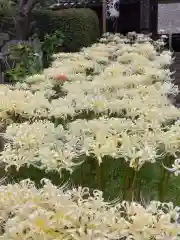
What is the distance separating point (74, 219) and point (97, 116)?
170 centimetres

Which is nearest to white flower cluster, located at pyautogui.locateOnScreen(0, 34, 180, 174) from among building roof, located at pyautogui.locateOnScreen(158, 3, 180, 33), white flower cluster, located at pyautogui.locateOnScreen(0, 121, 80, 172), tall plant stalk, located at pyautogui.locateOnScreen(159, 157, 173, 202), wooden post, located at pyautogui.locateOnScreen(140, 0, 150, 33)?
white flower cluster, located at pyautogui.locateOnScreen(0, 121, 80, 172)

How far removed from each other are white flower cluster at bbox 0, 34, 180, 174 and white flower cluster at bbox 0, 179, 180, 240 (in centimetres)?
53

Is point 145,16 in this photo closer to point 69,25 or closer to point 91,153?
point 69,25

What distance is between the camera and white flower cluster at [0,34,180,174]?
6.57 feet

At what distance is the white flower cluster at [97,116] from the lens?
78.9 inches

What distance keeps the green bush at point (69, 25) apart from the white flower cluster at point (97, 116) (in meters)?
5.24

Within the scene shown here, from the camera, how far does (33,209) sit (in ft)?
4.29

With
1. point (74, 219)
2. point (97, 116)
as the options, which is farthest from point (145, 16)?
point (74, 219)

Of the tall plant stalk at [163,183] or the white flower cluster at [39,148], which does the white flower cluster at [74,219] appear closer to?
the white flower cluster at [39,148]

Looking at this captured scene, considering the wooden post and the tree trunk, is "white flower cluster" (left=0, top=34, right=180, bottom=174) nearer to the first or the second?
the tree trunk

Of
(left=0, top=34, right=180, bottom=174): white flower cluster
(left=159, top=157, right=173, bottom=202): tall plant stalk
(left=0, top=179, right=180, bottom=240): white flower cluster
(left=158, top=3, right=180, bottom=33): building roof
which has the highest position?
(left=0, top=179, right=180, bottom=240): white flower cluster

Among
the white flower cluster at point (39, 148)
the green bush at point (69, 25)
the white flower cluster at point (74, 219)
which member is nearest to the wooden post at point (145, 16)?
the green bush at point (69, 25)

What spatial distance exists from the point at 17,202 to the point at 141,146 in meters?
0.79

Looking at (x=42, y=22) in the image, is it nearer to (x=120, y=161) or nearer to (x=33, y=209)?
(x=120, y=161)
